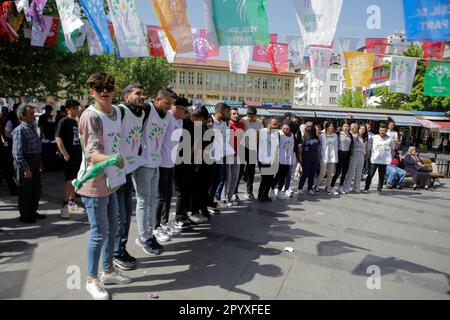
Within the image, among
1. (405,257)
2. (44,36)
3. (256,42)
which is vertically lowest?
(405,257)

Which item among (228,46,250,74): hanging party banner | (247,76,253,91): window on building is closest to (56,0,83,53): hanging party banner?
(228,46,250,74): hanging party banner

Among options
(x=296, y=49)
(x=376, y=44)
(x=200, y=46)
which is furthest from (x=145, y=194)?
(x=376, y=44)

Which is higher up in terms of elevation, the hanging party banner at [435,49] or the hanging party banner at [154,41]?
the hanging party banner at [154,41]

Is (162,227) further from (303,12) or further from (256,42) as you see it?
(303,12)

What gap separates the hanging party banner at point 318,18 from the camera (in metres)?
4.82

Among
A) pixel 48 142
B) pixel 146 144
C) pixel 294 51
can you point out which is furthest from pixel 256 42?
pixel 48 142

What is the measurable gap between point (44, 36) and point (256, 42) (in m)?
6.46

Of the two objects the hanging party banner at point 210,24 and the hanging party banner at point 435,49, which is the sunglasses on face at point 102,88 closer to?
the hanging party banner at point 210,24

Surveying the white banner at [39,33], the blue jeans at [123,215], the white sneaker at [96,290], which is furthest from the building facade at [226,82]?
the white sneaker at [96,290]

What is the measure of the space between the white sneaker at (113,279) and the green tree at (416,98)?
32.4 meters

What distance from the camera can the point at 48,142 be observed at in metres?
9.18
